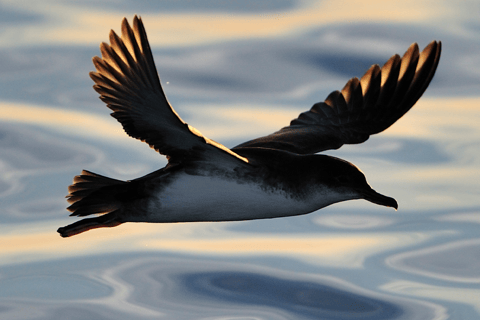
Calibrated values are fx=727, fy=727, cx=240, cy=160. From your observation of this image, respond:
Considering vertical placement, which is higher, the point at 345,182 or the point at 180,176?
the point at 180,176

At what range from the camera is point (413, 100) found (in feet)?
27.3

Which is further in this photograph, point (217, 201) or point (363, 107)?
point (363, 107)

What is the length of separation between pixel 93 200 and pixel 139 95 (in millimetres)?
1502

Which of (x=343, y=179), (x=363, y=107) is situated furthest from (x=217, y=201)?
(x=363, y=107)

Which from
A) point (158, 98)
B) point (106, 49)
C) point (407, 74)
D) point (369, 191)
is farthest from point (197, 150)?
point (407, 74)

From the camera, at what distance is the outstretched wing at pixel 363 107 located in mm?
7934

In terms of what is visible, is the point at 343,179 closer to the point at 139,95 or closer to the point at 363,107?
the point at 139,95

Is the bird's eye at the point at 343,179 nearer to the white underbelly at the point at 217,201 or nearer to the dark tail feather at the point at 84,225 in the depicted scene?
the white underbelly at the point at 217,201

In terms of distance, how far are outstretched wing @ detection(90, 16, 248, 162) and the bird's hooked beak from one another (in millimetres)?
1538

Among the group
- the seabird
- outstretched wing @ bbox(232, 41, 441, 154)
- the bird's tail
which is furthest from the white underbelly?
outstretched wing @ bbox(232, 41, 441, 154)

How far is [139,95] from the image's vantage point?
579 cm

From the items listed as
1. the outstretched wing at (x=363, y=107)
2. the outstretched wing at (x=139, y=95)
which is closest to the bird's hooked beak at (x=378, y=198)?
the outstretched wing at (x=363, y=107)

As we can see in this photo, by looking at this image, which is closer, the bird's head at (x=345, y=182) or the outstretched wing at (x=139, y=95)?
the outstretched wing at (x=139, y=95)

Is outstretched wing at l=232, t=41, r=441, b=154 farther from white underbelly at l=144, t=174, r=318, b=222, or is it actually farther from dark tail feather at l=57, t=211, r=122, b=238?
dark tail feather at l=57, t=211, r=122, b=238
